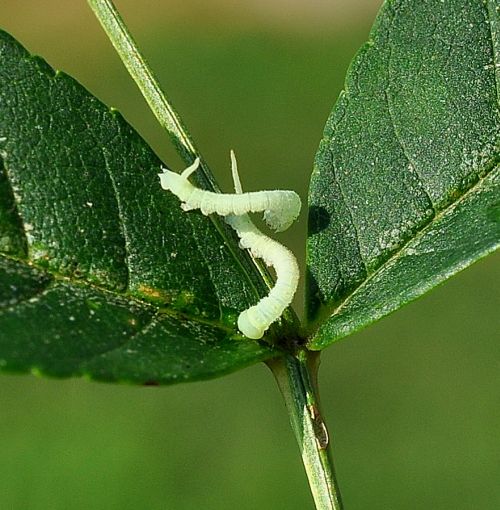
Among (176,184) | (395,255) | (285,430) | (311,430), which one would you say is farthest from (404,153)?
(285,430)

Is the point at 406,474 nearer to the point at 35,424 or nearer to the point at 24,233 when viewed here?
the point at 35,424

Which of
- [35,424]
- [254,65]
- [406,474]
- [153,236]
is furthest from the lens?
[254,65]

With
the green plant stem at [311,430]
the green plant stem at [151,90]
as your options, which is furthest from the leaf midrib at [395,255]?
the green plant stem at [151,90]

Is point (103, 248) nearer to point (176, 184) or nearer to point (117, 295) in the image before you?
point (117, 295)

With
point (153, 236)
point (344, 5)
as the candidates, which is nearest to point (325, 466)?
point (153, 236)

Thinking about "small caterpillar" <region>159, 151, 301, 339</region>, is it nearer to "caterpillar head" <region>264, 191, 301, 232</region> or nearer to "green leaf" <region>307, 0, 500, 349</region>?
"caterpillar head" <region>264, 191, 301, 232</region>

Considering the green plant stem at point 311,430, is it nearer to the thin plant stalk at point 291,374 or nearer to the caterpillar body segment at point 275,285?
the thin plant stalk at point 291,374
